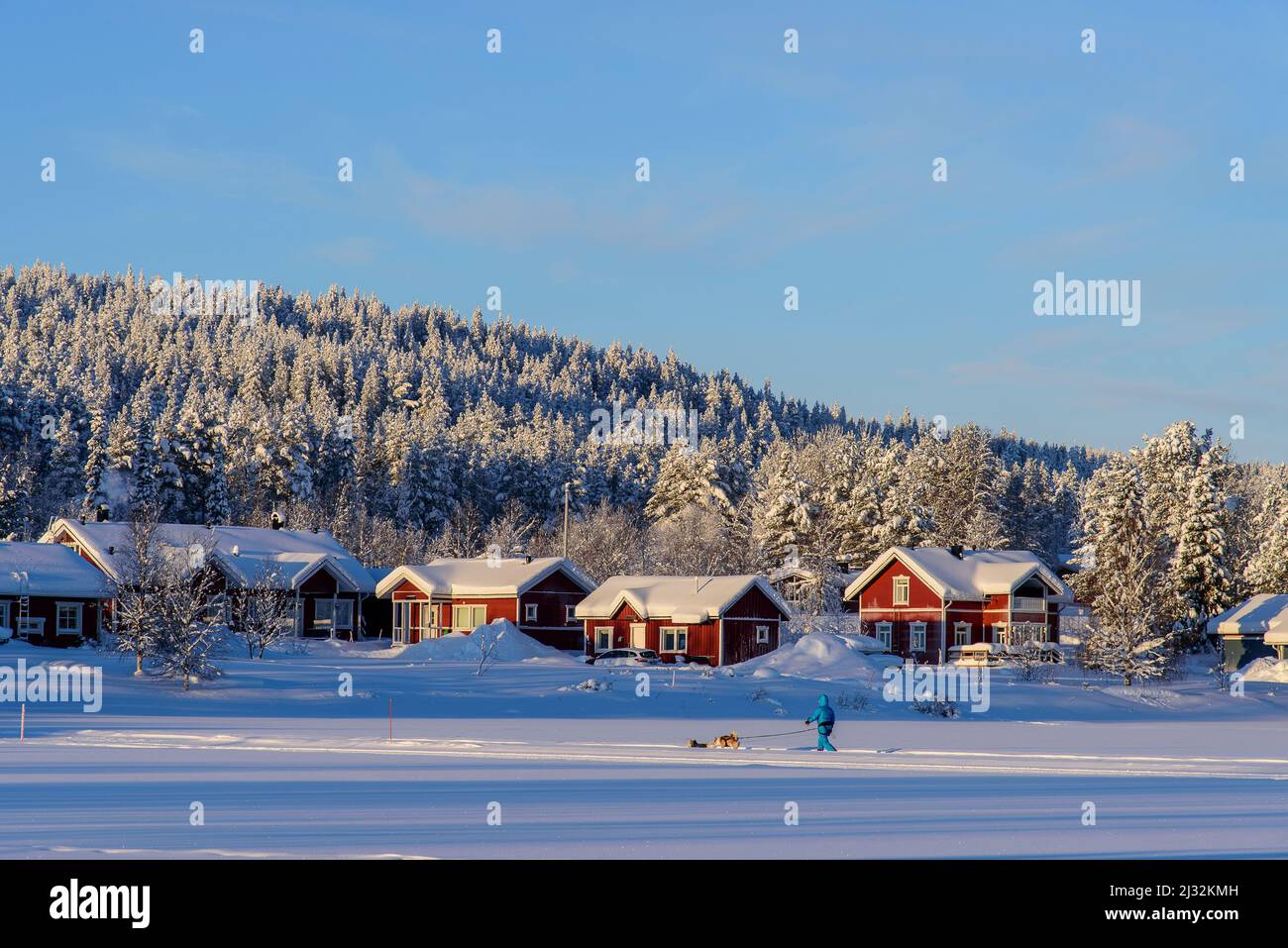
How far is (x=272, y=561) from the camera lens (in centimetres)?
7312

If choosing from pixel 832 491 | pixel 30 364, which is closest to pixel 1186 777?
pixel 832 491

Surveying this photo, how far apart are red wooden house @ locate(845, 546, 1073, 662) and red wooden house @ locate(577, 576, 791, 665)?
795 centimetres

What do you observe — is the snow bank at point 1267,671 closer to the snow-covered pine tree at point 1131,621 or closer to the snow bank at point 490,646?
the snow-covered pine tree at point 1131,621

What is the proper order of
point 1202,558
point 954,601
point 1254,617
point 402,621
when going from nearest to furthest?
point 1254,617
point 954,601
point 402,621
point 1202,558

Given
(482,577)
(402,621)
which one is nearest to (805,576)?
(482,577)

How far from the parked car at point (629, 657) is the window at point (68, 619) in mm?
24245

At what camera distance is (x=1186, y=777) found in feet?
82.7

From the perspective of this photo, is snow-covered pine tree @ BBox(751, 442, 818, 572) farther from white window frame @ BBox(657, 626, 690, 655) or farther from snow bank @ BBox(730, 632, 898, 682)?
snow bank @ BBox(730, 632, 898, 682)

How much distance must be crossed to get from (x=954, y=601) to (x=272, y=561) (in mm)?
35909

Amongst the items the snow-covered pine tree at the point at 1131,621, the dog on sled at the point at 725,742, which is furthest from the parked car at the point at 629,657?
the dog on sled at the point at 725,742

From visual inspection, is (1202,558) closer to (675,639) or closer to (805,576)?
(805,576)

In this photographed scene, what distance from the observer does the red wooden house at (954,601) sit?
7562cm

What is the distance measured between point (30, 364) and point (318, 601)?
90.2 metres

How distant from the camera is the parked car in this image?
65.4 m
